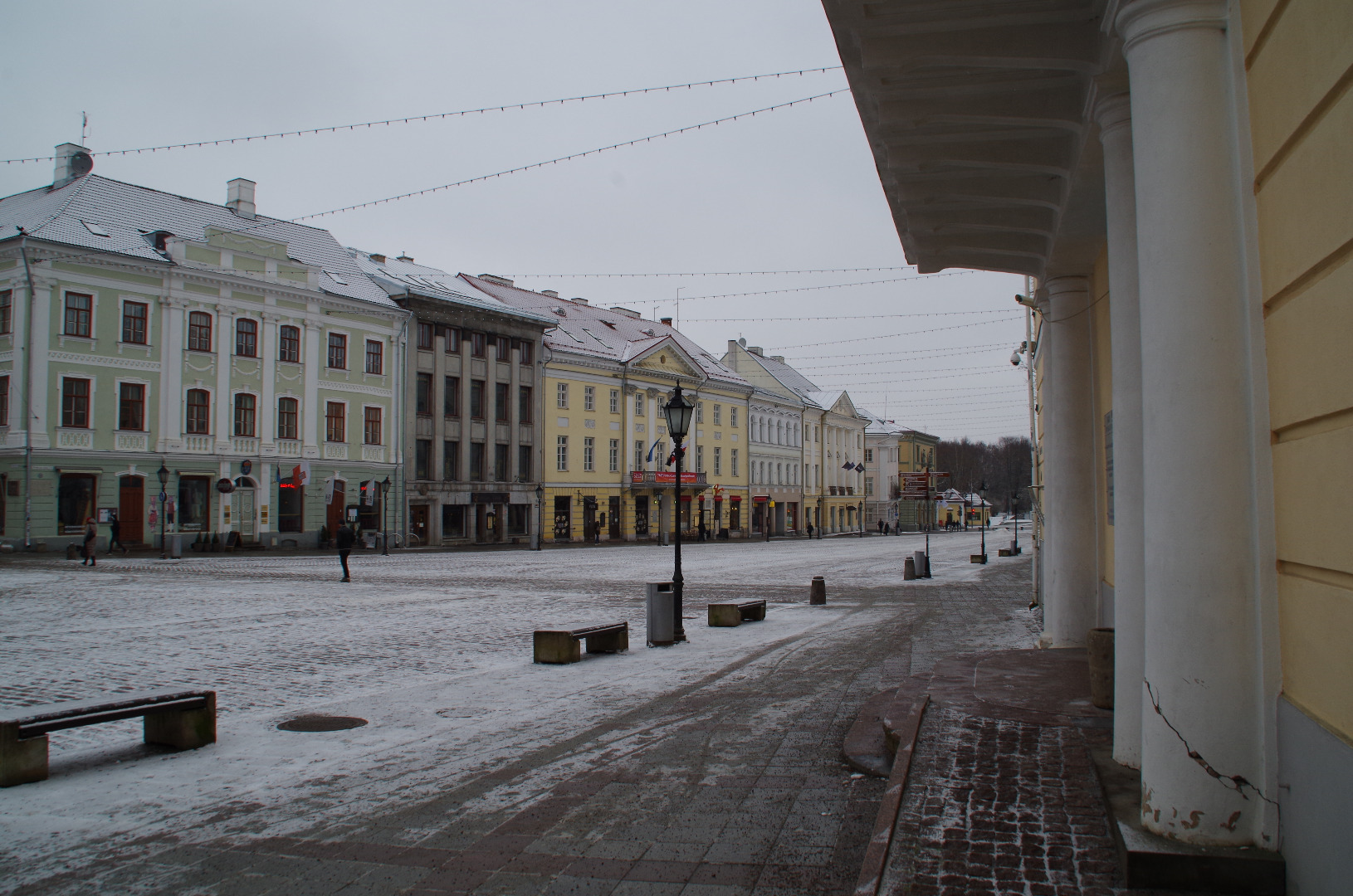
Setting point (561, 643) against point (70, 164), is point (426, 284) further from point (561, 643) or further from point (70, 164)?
point (561, 643)

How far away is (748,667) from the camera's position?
1073cm

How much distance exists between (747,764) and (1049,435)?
5354mm

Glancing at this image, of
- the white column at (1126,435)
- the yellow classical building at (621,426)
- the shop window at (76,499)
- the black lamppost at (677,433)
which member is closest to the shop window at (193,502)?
the shop window at (76,499)

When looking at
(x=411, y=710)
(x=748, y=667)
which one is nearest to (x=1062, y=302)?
(x=748, y=667)

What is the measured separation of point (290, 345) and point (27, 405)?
10734mm

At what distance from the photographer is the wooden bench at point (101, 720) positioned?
19.7 ft

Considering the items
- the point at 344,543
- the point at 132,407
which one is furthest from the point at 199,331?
the point at 344,543

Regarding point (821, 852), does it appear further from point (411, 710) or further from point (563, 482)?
point (563, 482)

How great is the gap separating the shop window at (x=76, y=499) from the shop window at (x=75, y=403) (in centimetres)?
188

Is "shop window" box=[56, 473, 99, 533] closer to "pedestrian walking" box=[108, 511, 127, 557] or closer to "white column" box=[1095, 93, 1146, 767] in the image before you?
"pedestrian walking" box=[108, 511, 127, 557]

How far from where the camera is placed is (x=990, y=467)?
480 ft

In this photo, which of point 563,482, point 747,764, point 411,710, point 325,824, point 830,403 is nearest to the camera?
point 325,824

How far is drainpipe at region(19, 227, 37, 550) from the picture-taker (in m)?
33.6

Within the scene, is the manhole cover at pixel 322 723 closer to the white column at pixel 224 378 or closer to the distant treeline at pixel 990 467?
the white column at pixel 224 378
